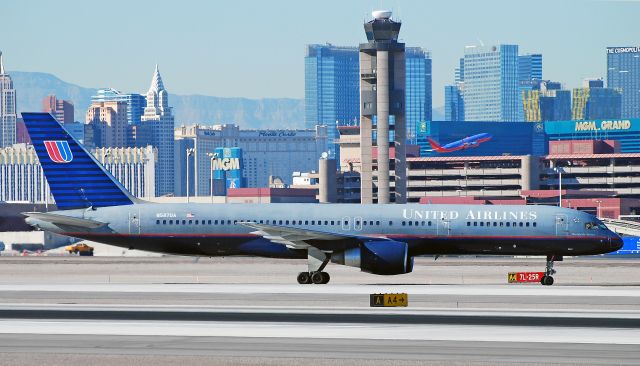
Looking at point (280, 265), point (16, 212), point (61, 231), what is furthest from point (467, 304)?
point (16, 212)

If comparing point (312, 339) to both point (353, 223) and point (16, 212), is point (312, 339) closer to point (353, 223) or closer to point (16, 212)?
point (353, 223)

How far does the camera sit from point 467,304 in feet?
165

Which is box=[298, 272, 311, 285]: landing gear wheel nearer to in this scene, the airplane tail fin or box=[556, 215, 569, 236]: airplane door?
the airplane tail fin

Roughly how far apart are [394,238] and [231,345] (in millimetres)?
27005

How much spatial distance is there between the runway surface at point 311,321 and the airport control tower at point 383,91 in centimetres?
11896

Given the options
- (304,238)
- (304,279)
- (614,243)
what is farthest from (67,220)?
(614,243)

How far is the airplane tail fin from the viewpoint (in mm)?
65625

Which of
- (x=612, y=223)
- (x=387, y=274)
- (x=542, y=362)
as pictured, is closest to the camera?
(x=542, y=362)

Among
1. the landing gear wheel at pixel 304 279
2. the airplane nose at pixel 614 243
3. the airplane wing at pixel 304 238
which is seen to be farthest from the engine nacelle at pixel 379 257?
the airplane nose at pixel 614 243

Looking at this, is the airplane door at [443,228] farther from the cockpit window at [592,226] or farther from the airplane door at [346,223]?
the cockpit window at [592,226]

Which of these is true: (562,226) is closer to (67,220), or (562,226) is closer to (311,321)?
(311,321)

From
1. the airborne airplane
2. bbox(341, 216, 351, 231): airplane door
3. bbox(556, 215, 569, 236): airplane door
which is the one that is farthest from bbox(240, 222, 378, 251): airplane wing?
bbox(556, 215, 569, 236): airplane door

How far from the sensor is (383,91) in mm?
187250

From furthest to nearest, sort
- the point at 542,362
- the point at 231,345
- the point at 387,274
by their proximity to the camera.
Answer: the point at 387,274, the point at 231,345, the point at 542,362
